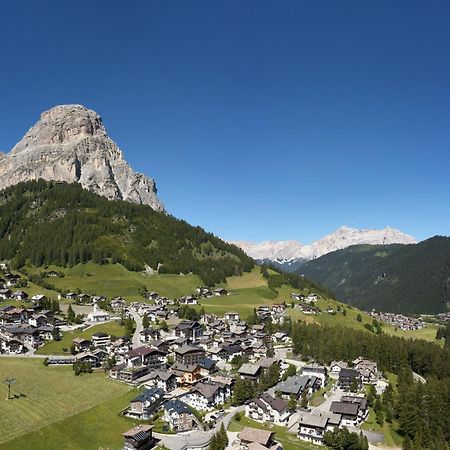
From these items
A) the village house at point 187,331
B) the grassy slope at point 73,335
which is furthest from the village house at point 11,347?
the village house at point 187,331

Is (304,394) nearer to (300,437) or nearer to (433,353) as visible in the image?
(300,437)

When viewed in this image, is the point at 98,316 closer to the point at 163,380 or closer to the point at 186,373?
the point at 186,373

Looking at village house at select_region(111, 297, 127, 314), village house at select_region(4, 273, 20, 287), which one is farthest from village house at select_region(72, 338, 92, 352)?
village house at select_region(4, 273, 20, 287)

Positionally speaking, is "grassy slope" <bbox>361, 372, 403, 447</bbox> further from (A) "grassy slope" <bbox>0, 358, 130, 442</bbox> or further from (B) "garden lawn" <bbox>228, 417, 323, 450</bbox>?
(A) "grassy slope" <bbox>0, 358, 130, 442</bbox>

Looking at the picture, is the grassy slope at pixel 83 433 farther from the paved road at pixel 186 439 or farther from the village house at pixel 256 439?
A: the village house at pixel 256 439

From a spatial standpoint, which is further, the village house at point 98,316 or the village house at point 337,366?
the village house at point 98,316

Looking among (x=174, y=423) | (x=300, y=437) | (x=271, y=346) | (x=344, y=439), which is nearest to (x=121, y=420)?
(x=174, y=423)
